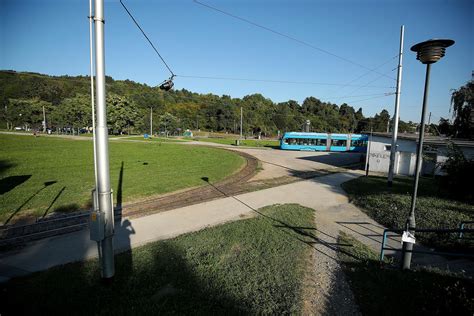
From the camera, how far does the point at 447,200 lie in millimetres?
12414

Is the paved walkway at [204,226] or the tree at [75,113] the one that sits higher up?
the tree at [75,113]

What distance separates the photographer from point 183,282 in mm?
5301

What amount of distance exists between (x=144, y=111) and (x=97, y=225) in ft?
321

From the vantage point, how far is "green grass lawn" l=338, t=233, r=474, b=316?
427cm

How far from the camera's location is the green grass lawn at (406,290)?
4273 mm

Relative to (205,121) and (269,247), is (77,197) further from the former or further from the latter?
(205,121)

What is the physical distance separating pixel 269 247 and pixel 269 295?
217cm

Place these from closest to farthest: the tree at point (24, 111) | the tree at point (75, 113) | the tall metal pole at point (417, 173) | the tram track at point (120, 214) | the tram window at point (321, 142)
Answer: the tall metal pole at point (417, 173)
the tram track at point (120, 214)
the tram window at point (321, 142)
the tree at point (75, 113)
the tree at point (24, 111)

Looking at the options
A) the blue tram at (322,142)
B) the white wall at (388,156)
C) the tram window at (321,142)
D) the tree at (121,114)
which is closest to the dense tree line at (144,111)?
the tree at (121,114)

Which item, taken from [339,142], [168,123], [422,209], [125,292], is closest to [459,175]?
[422,209]

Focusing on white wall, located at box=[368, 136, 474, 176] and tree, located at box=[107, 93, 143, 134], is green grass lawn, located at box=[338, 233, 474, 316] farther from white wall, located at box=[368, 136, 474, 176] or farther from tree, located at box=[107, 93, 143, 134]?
tree, located at box=[107, 93, 143, 134]

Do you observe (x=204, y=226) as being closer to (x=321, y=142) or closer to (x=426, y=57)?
(x=426, y=57)

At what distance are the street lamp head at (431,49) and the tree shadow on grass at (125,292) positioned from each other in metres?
6.49

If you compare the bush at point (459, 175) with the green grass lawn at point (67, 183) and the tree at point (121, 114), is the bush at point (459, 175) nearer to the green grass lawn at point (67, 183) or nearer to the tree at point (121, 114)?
the green grass lawn at point (67, 183)
